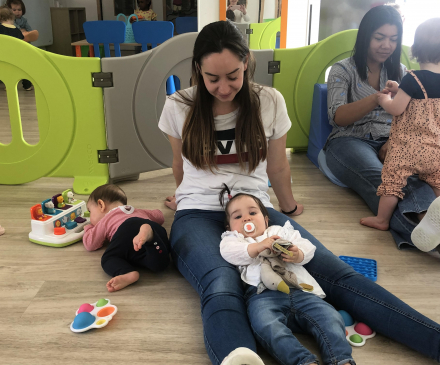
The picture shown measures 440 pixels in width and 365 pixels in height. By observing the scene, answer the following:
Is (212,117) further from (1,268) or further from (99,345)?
(1,268)

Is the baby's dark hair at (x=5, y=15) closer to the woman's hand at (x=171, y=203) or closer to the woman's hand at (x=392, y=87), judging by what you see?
the woman's hand at (x=171, y=203)

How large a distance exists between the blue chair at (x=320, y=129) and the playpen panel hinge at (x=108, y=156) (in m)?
1.16

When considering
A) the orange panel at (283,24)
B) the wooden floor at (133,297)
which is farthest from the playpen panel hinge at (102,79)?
the orange panel at (283,24)

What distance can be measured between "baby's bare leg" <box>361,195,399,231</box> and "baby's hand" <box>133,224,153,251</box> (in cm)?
100

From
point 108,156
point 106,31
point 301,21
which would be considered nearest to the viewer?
point 108,156

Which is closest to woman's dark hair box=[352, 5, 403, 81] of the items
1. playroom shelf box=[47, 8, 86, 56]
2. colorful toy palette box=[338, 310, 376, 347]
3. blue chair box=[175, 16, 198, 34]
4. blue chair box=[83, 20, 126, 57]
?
colorful toy palette box=[338, 310, 376, 347]

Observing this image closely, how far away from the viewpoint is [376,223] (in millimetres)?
1998

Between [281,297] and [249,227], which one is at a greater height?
[249,227]

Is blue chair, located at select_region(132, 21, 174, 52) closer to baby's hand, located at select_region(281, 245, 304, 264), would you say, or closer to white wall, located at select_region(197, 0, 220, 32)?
white wall, located at select_region(197, 0, 220, 32)

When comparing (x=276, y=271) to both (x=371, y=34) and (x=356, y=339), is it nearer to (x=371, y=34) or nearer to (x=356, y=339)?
(x=356, y=339)

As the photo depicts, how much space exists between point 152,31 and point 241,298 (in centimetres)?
423

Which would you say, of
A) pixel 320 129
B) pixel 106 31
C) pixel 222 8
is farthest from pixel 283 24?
pixel 320 129

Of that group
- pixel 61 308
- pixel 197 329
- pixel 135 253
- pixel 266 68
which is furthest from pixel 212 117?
pixel 266 68

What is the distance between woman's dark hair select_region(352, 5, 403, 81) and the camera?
6.81ft
